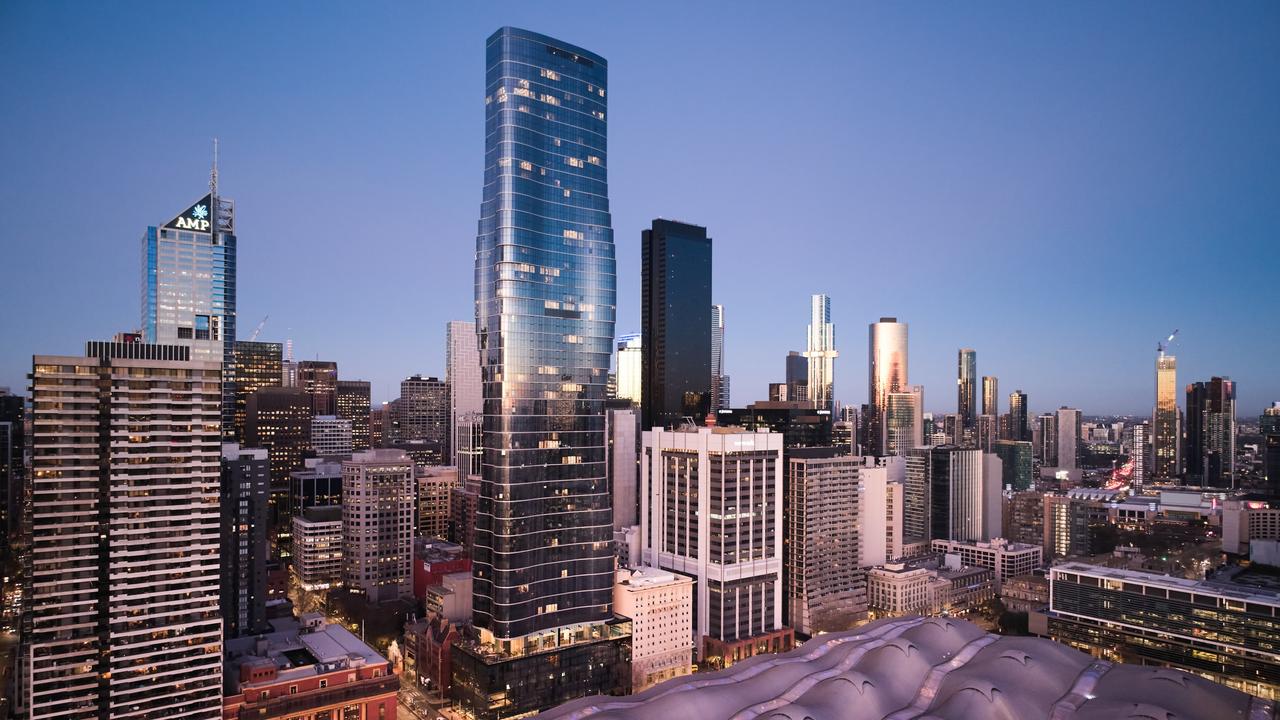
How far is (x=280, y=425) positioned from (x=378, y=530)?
3554 inches

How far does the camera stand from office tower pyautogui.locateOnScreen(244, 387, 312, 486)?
187m

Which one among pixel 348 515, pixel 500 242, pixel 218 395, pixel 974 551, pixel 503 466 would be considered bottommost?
pixel 974 551

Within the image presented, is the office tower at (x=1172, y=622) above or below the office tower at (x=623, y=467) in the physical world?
below

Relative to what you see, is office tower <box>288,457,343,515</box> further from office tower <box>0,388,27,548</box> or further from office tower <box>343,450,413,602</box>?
office tower <box>0,388,27,548</box>

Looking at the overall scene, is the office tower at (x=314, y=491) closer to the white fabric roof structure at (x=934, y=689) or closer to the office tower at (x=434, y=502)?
the office tower at (x=434, y=502)

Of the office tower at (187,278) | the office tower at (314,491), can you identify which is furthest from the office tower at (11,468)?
the office tower at (314,491)

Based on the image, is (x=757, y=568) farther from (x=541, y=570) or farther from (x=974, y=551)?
(x=974, y=551)

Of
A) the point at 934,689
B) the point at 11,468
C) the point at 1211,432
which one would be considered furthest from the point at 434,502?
the point at 1211,432

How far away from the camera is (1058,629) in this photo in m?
94.2

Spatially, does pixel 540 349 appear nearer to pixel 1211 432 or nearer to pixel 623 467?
pixel 623 467

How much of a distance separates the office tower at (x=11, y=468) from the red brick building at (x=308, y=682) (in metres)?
55.6

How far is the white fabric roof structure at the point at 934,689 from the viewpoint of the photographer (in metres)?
40.3

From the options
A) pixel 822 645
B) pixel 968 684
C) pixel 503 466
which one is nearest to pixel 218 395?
pixel 503 466

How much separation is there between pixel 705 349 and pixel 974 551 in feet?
239
